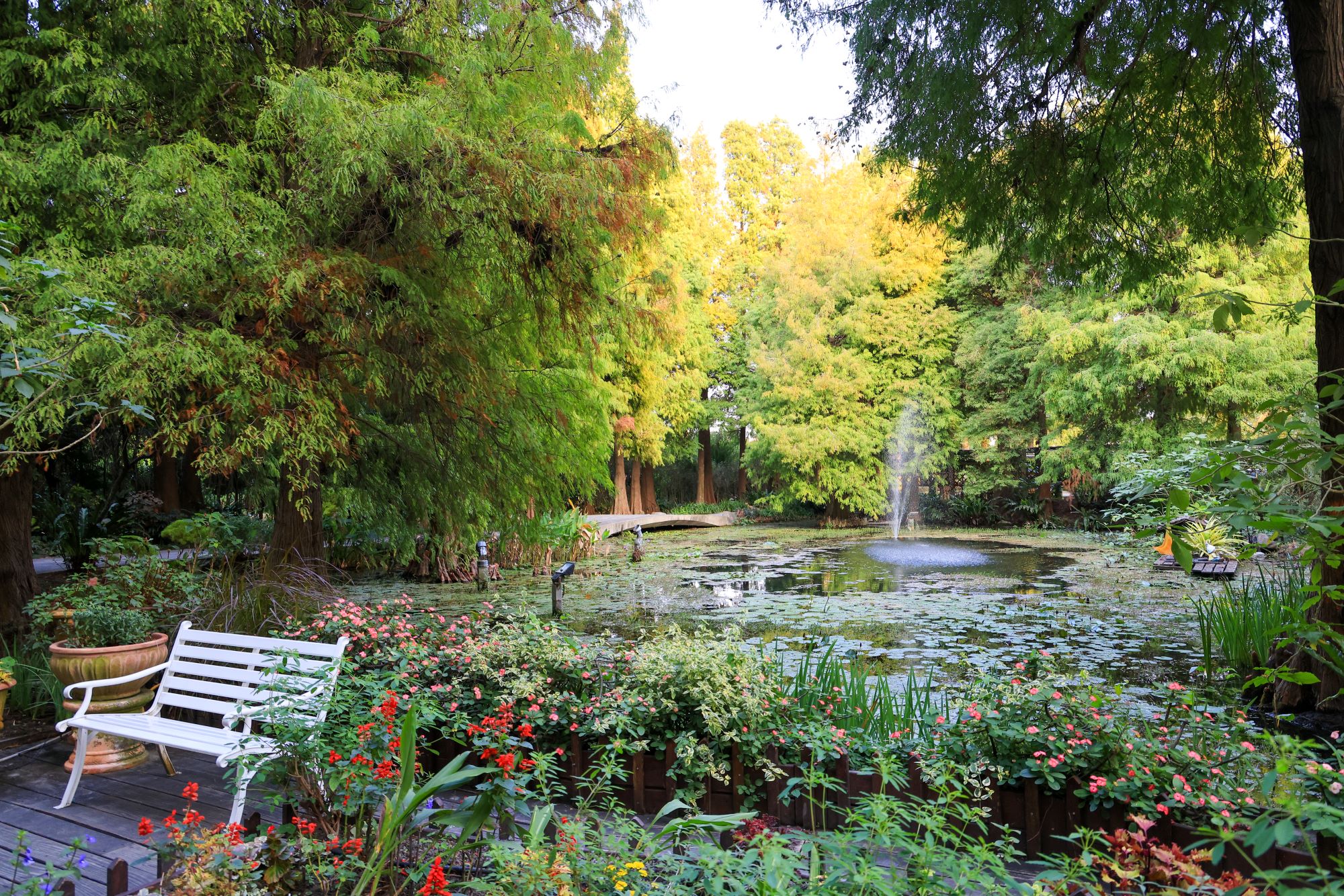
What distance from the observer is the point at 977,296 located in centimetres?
2114

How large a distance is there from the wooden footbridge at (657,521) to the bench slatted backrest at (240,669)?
12182mm

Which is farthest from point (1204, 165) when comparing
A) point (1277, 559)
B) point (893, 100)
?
point (1277, 559)

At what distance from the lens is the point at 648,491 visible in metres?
23.7

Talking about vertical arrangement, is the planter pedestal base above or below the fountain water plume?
below

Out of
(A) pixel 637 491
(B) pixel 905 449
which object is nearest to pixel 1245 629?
(B) pixel 905 449

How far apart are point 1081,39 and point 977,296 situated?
17.1m

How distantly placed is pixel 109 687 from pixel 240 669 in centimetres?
85

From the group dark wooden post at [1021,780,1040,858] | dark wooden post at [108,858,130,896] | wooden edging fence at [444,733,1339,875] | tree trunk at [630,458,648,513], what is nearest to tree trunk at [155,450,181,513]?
tree trunk at [630,458,648,513]

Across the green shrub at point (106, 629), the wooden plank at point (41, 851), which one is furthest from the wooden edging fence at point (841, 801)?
the green shrub at point (106, 629)

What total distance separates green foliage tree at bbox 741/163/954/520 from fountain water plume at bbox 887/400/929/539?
0.16 metres

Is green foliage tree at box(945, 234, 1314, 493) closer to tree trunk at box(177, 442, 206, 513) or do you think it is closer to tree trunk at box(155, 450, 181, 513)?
tree trunk at box(155, 450, 181, 513)

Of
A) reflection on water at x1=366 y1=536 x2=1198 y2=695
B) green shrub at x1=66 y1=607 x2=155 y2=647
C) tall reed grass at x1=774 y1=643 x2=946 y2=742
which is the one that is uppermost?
green shrub at x1=66 y1=607 x2=155 y2=647

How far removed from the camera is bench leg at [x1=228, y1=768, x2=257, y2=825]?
2.58 metres

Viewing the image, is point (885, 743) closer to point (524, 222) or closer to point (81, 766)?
point (81, 766)
